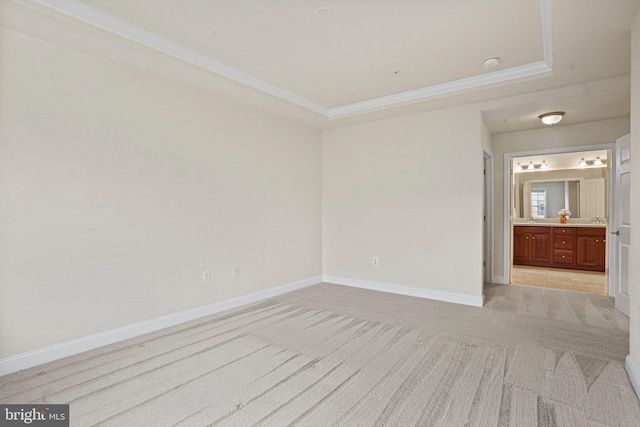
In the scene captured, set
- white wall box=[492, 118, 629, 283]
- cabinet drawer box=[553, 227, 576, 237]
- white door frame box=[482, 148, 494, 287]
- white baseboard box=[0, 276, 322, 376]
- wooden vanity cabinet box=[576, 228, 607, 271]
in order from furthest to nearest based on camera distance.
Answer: cabinet drawer box=[553, 227, 576, 237] → wooden vanity cabinet box=[576, 228, 607, 271] → white door frame box=[482, 148, 494, 287] → white wall box=[492, 118, 629, 283] → white baseboard box=[0, 276, 322, 376]

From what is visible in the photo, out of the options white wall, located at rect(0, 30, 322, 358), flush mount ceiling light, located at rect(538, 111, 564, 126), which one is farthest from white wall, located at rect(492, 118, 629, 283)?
white wall, located at rect(0, 30, 322, 358)

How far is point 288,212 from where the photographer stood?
4.83m

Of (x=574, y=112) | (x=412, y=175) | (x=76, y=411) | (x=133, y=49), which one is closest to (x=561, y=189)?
(x=574, y=112)

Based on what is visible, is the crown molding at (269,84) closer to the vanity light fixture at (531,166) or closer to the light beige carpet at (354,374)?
the light beige carpet at (354,374)

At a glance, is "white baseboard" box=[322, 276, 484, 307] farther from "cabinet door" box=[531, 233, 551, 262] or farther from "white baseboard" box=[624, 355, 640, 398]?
"cabinet door" box=[531, 233, 551, 262]

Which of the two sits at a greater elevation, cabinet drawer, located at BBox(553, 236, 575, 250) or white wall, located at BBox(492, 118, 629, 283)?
white wall, located at BBox(492, 118, 629, 283)

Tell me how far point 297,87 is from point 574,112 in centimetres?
351

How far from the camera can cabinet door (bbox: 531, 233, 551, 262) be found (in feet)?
21.6

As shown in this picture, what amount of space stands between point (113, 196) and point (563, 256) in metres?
7.59

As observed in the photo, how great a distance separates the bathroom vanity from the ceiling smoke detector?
4818 mm

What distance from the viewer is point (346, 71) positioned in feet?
11.0

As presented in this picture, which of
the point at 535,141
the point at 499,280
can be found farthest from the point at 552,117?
the point at 499,280

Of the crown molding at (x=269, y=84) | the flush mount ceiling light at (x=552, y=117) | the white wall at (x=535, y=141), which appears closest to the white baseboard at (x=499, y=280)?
the white wall at (x=535, y=141)

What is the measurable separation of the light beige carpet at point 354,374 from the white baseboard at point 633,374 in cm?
5
